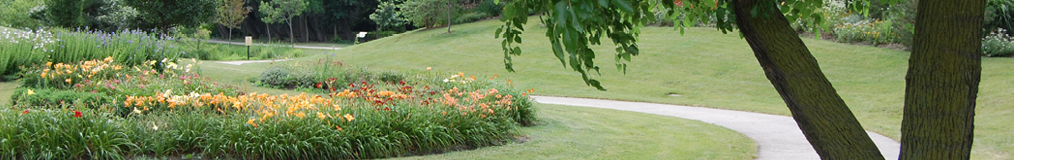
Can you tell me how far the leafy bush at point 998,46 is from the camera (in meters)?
14.9

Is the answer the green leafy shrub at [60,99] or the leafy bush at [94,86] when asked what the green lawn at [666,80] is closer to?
the leafy bush at [94,86]

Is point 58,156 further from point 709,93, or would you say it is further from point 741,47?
point 741,47

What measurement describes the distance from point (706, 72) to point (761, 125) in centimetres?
697

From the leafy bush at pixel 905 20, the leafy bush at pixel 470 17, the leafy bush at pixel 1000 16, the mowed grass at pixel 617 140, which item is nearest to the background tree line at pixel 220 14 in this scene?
the leafy bush at pixel 470 17

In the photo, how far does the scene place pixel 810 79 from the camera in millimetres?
2811

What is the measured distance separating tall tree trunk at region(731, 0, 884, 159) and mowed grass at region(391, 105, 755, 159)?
3999 mm

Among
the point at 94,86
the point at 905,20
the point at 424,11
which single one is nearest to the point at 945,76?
the point at 94,86

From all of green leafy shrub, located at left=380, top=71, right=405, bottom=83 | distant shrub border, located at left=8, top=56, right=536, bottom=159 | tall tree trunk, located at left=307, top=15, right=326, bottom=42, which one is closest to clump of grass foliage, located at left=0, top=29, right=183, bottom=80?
green leafy shrub, located at left=380, top=71, right=405, bottom=83

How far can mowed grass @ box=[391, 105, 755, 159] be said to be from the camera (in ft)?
22.8

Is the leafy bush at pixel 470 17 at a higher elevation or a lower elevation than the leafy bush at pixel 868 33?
higher

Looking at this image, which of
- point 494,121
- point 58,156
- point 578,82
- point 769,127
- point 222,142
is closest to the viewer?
point 58,156

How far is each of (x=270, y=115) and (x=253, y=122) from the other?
17cm

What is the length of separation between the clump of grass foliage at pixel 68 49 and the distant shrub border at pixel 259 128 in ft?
12.4

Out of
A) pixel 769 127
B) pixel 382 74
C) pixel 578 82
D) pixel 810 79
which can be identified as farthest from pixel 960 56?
pixel 578 82
